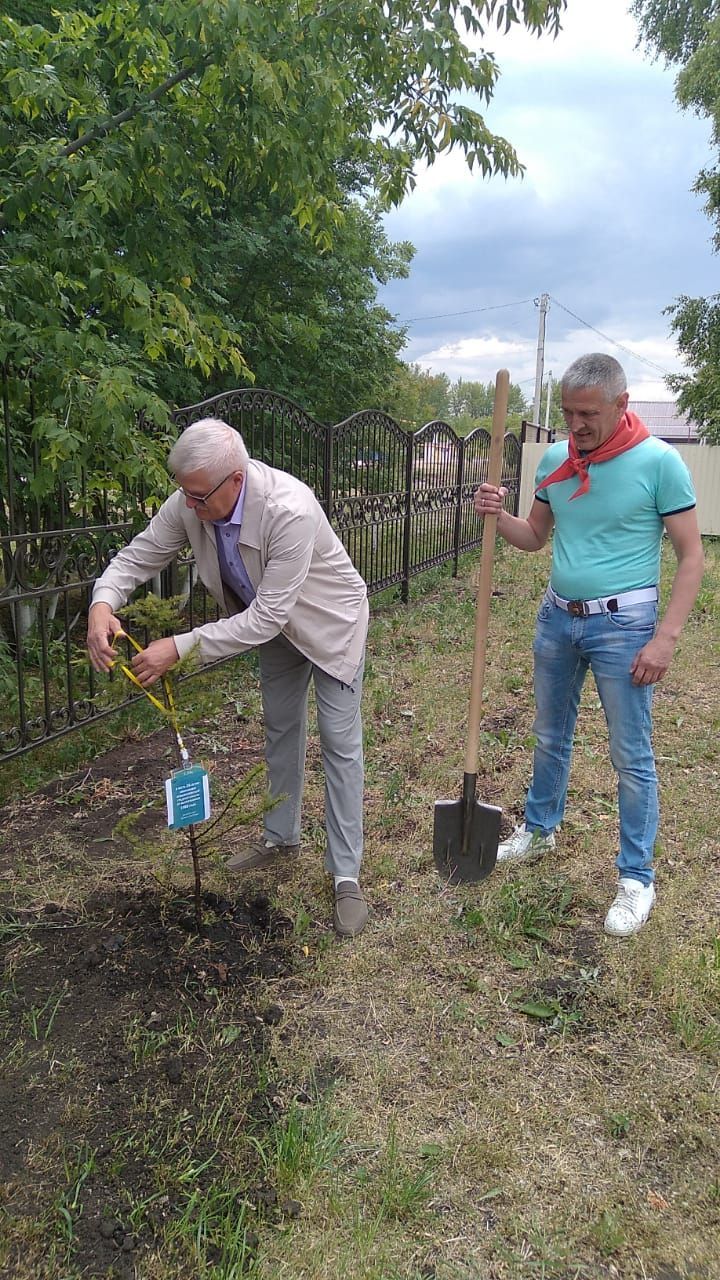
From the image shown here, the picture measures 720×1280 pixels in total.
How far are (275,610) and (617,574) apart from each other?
112 centimetres

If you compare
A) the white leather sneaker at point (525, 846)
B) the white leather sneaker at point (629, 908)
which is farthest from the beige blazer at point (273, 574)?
the white leather sneaker at point (629, 908)

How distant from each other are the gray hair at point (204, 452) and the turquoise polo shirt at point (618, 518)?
103 cm

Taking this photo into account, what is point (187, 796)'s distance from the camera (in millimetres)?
2174

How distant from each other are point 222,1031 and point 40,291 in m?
2.86

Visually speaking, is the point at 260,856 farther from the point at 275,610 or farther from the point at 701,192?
the point at 701,192

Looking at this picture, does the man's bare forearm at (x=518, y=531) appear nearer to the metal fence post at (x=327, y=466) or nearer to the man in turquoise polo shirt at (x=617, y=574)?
the man in turquoise polo shirt at (x=617, y=574)

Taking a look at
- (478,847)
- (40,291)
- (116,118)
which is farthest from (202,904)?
(116,118)

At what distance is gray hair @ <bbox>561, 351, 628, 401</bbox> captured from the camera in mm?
2428

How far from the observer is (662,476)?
2.48 m

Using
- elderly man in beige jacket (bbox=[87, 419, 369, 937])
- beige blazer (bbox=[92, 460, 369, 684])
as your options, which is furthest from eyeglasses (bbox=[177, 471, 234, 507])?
beige blazer (bbox=[92, 460, 369, 684])

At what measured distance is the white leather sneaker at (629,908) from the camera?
2775mm

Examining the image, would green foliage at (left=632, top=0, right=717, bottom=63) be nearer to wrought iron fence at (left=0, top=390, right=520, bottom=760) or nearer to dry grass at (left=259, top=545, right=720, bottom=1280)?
wrought iron fence at (left=0, top=390, right=520, bottom=760)

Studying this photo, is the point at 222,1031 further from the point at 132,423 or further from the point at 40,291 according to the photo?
the point at 40,291

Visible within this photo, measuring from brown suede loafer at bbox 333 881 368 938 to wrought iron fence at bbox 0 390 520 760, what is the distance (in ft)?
3.40
